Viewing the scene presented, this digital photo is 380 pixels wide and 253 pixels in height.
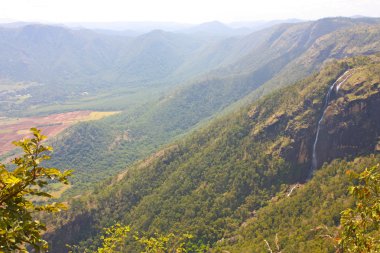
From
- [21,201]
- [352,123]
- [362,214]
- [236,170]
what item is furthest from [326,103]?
[21,201]

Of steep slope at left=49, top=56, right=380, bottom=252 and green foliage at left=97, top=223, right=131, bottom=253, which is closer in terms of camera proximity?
green foliage at left=97, top=223, right=131, bottom=253

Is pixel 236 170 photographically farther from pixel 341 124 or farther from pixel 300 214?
pixel 341 124

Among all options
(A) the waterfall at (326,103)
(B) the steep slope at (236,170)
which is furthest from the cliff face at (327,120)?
(B) the steep slope at (236,170)

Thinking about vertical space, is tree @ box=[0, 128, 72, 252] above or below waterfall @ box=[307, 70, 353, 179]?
above

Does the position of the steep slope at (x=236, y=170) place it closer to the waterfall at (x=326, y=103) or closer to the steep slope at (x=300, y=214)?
the waterfall at (x=326, y=103)

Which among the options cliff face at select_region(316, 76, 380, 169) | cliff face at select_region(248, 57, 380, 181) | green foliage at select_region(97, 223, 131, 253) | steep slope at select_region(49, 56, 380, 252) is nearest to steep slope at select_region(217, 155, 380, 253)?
cliff face at select_region(316, 76, 380, 169)

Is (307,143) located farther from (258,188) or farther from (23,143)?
(23,143)

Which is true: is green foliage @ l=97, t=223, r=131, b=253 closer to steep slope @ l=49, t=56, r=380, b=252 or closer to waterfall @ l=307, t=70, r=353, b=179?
steep slope @ l=49, t=56, r=380, b=252

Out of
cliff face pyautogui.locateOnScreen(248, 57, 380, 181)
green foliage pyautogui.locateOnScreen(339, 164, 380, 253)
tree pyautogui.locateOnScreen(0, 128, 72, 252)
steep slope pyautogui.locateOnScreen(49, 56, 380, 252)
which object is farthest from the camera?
steep slope pyautogui.locateOnScreen(49, 56, 380, 252)
